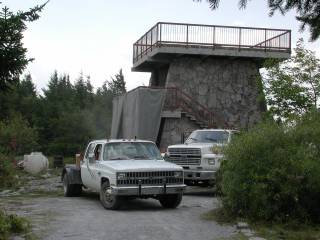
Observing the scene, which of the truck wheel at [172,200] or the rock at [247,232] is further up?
the truck wheel at [172,200]

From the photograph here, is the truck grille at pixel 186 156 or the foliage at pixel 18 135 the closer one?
the truck grille at pixel 186 156

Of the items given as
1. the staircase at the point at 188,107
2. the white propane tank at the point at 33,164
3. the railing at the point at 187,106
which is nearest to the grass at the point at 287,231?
the staircase at the point at 188,107

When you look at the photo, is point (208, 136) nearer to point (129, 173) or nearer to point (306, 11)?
point (129, 173)

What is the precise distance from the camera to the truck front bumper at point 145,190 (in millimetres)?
13721

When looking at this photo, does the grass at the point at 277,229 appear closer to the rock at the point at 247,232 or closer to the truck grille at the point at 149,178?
the rock at the point at 247,232

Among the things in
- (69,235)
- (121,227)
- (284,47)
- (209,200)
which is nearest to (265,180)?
(121,227)

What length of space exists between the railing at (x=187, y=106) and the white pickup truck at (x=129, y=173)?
1370 cm

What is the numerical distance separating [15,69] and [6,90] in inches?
24.3

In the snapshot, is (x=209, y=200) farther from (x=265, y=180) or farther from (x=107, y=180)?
(x=265, y=180)

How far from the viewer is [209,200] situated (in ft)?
55.0

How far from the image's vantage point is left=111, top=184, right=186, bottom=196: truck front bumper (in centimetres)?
1372

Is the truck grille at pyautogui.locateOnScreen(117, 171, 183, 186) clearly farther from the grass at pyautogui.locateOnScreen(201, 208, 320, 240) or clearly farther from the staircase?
the staircase

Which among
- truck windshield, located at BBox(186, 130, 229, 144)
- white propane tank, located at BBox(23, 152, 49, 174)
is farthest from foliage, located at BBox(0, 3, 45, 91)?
white propane tank, located at BBox(23, 152, 49, 174)

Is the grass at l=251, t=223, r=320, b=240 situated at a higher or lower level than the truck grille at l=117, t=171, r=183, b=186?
lower
